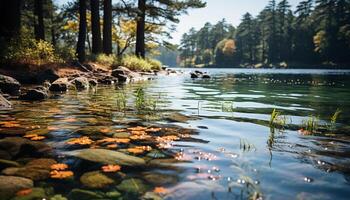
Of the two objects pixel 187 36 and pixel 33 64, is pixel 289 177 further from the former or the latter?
pixel 187 36

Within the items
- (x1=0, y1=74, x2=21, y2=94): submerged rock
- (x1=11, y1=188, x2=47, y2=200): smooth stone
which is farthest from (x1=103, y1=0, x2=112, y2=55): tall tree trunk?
(x1=11, y1=188, x2=47, y2=200): smooth stone

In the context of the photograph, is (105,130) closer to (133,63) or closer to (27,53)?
(27,53)

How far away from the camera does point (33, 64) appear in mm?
13086

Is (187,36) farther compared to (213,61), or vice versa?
(187,36)

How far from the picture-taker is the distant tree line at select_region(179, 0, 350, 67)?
6525cm

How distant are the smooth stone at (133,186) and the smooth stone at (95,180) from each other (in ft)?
0.44

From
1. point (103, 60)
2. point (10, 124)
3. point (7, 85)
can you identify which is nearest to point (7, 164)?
point (10, 124)

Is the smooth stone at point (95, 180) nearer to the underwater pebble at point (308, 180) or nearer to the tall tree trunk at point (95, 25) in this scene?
the underwater pebble at point (308, 180)

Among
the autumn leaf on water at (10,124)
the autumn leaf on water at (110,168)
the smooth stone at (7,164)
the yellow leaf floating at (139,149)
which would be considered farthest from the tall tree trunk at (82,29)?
the autumn leaf on water at (110,168)

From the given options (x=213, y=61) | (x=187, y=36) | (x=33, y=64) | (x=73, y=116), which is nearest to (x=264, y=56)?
(x=213, y=61)

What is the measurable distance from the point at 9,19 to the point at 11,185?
12817mm

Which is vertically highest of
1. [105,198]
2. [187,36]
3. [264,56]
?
[187,36]

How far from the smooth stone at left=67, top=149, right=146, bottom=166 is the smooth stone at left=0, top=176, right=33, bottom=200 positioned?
2.42 feet

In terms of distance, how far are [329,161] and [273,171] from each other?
32.2 inches
